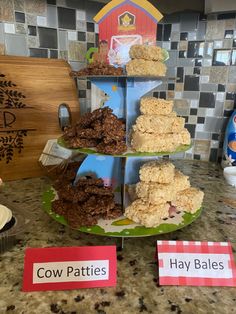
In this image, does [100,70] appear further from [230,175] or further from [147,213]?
[230,175]

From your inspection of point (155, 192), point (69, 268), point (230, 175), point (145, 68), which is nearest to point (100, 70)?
point (145, 68)

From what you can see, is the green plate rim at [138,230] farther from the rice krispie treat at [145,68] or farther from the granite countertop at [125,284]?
the rice krispie treat at [145,68]

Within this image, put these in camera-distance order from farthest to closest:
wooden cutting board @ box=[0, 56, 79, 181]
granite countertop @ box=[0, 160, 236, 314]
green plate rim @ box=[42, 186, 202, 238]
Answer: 1. wooden cutting board @ box=[0, 56, 79, 181]
2. green plate rim @ box=[42, 186, 202, 238]
3. granite countertop @ box=[0, 160, 236, 314]

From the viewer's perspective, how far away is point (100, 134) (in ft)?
2.08

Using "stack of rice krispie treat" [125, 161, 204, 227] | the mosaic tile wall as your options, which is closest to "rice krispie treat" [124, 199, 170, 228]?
"stack of rice krispie treat" [125, 161, 204, 227]

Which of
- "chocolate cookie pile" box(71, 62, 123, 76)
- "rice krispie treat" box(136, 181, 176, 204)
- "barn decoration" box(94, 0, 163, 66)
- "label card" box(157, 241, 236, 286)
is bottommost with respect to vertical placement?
"label card" box(157, 241, 236, 286)

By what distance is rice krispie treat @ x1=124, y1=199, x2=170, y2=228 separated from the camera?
2.04ft

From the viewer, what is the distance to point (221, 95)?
1.15m

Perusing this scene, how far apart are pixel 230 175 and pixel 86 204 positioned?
0.62 metres

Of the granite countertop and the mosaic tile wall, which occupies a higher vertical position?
the mosaic tile wall

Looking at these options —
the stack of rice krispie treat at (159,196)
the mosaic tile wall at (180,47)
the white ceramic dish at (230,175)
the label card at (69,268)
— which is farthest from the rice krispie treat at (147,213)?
the mosaic tile wall at (180,47)

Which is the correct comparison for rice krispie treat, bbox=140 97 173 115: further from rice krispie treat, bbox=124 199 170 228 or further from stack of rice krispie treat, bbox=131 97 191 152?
rice krispie treat, bbox=124 199 170 228

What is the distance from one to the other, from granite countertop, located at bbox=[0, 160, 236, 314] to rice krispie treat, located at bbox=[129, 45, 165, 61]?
448 millimetres

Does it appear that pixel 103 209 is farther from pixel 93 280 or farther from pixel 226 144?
pixel 226 144
